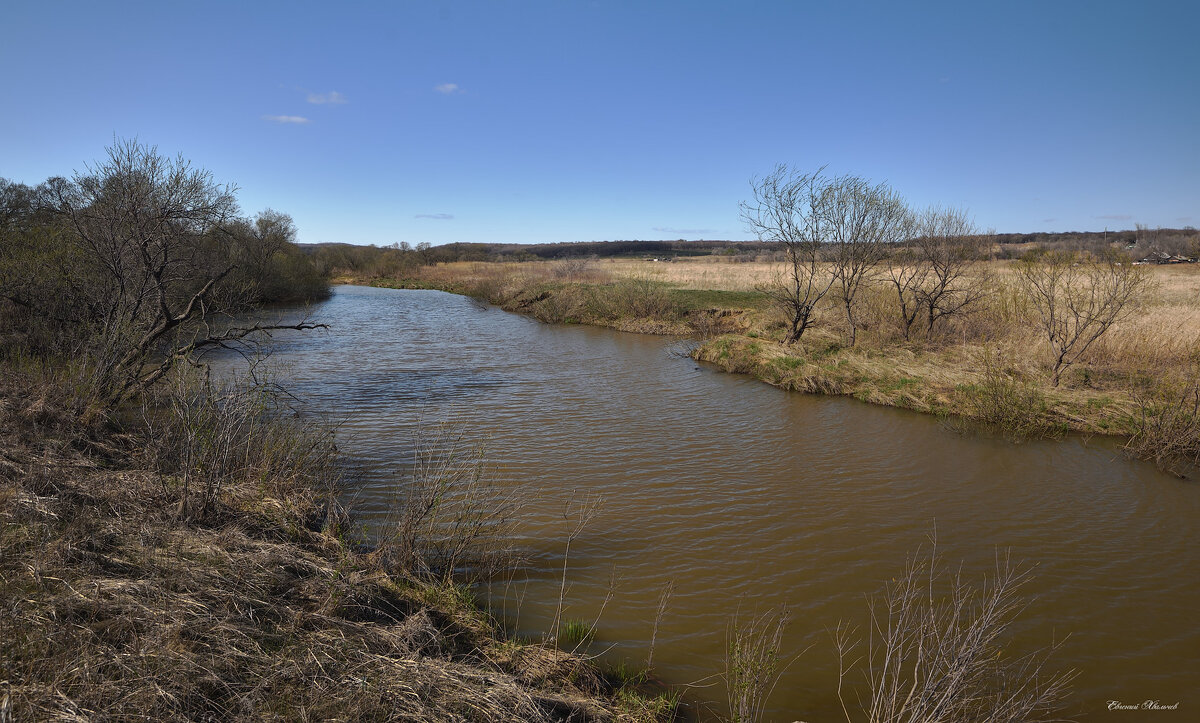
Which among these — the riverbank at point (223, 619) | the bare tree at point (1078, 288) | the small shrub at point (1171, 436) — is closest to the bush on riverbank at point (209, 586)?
the riverbank at point (223, 619)

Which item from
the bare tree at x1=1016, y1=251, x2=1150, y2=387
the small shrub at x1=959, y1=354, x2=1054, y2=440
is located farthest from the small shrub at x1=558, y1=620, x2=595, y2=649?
the bare tree at x1=1016, y1=251, x2=1150, y2=387

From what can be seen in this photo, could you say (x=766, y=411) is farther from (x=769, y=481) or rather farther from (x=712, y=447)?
(x=769, y=481)

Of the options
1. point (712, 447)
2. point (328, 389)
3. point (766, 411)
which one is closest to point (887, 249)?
point (766, 411)

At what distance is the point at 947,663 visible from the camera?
10.7 feet

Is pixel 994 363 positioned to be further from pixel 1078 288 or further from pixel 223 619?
pixel 223 619

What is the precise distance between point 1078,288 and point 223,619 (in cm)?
1637

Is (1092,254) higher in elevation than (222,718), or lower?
higher

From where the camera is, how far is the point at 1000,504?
26.3 feet

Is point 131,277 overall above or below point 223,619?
above

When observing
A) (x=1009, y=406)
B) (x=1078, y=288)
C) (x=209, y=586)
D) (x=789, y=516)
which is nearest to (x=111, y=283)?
(x=209, y=586)

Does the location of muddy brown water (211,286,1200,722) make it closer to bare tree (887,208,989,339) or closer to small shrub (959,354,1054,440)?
small shrub (959,354,1054,440)

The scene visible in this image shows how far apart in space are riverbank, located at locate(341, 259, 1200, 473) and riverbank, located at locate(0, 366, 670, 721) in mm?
11053

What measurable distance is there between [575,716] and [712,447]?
697 centimetres

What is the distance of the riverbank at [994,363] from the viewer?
11.0m
